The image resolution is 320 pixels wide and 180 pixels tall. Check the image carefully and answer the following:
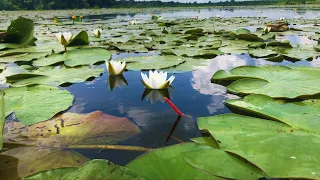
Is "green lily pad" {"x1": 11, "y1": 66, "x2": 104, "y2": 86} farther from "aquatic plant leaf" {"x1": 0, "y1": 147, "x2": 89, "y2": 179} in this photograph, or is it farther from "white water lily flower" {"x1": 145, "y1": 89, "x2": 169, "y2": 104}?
"aquatic plant leaf" {"x1": 0, "y1": 147, "x2": 89, "y2": 179}

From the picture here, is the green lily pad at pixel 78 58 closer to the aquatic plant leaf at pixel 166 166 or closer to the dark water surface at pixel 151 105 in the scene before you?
the dark water surface at pixel 151 105

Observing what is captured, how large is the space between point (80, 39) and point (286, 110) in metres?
2.65

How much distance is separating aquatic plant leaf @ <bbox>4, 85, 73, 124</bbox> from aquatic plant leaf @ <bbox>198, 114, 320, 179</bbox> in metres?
0.73

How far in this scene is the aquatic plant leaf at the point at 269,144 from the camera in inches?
29.0

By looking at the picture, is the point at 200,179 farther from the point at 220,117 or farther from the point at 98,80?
the point at 98,80

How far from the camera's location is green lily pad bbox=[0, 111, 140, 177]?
858 millimetres

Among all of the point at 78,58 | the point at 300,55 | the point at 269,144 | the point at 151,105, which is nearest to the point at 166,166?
the point at 269,144

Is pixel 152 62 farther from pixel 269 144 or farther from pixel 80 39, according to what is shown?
pixel 269 144

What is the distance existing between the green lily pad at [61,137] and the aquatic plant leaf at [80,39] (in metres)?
2.07

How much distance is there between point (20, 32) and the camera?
3.08 meters

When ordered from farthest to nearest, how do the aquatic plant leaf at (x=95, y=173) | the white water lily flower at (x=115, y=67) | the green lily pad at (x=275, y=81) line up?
the white water lily flower at (x=115, y=67)
the green lily pad at (x=275, y=81)
the aquatic plant leaf at (x=95, y=173)

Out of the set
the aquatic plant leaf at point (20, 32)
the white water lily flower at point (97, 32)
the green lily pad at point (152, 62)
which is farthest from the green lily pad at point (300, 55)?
the aquatic plant leaf at point (20, 32)

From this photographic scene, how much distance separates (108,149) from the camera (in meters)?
0.93

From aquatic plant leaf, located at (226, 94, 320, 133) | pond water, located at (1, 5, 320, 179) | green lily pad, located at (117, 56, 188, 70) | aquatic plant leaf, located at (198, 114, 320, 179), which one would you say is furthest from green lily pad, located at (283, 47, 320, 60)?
aquatic plant leaf, located at (198, 114, 320, 179)
